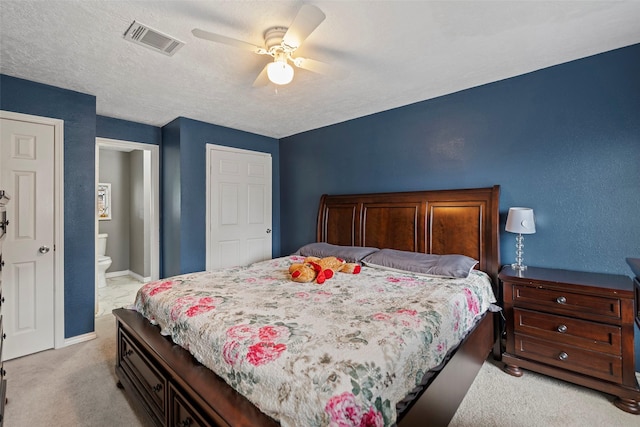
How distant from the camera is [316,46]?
2.13m

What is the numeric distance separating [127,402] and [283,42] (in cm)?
267

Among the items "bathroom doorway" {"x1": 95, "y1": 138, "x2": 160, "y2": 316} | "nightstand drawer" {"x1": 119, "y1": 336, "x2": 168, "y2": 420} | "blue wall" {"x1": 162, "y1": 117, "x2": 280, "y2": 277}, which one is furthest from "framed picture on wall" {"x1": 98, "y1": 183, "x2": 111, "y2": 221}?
"nightstand drawer" {"x1": 119, "y1": 336, "x2": 168, "y2": 420}

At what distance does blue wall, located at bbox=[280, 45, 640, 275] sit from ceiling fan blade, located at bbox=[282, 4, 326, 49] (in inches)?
77.0

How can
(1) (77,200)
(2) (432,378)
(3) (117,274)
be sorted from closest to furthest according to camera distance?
(2) (432,378)
(1) (77,200)
(3) (117,274)

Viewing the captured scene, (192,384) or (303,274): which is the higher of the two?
(303,274)

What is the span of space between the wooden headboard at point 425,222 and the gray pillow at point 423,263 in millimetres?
195

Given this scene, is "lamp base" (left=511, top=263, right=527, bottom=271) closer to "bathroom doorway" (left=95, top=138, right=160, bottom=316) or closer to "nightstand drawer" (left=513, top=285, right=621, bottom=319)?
"nightstand drawer" (left=513, top=285, right=621, bottom=319)

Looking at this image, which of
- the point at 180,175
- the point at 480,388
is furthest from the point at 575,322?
the point at 180,175

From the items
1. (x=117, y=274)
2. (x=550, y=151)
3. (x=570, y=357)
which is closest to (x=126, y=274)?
(x=117, y=274)

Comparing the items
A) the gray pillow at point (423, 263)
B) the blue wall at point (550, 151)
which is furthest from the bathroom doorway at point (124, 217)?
the blue wall at point (550, 151)

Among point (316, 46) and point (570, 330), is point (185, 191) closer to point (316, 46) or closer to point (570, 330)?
point (316, 46)

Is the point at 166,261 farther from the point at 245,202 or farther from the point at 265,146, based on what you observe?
the point at 265,146

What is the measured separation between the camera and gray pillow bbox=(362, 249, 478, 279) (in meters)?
2.40

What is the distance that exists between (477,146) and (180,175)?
3.49 metres
